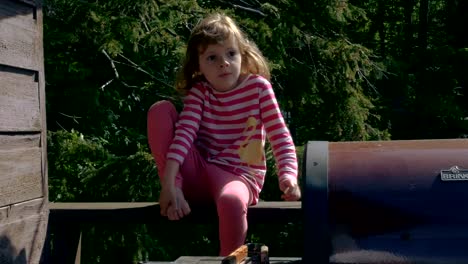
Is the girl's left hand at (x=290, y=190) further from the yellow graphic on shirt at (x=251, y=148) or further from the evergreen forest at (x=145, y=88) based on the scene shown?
the evergreen forest at (x=145, y=88)

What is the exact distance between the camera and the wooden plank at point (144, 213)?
3203mm

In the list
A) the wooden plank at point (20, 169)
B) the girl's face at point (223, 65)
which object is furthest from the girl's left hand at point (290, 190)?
the wooden plank at point (20, 169)

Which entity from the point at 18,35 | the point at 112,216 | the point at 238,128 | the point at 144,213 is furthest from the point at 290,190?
the point at 18,35

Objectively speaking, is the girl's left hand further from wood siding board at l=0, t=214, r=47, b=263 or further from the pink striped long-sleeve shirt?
wood siding board at l=0, t=214, r=47, b=263

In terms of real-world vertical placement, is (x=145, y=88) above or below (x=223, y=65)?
above

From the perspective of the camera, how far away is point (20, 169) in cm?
314

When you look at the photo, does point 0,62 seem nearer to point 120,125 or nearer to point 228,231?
point 228,231

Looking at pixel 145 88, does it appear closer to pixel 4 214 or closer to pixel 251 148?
pixel 251 148

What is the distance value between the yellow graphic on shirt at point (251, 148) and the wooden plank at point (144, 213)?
0.20 metres

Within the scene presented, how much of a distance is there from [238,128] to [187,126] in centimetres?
18

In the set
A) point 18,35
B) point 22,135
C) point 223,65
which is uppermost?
point 18,35

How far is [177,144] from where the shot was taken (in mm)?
3113

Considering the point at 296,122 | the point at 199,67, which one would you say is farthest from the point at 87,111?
the point at 199,67

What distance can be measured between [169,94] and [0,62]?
3116mm
